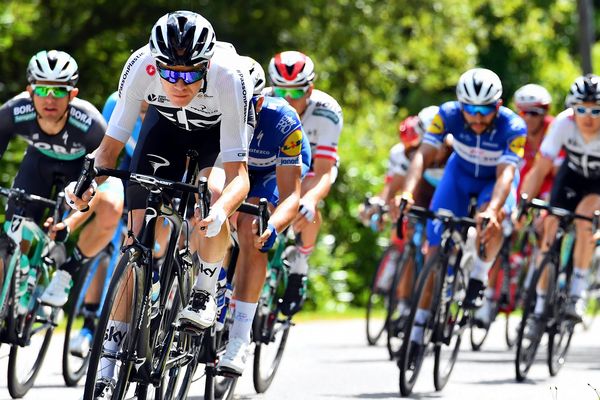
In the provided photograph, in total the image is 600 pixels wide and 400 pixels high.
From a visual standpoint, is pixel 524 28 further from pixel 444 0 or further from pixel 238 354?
pixel 238 354

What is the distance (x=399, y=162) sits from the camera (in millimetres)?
14812

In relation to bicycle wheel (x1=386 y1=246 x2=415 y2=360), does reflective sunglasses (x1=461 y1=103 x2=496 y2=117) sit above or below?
above

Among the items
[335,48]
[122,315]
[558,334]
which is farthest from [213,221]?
[335,48]

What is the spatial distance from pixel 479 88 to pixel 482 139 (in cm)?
54

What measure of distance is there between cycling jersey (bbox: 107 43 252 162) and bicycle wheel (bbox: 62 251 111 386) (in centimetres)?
279

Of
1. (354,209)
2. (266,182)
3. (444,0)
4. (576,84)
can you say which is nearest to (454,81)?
(444,0)

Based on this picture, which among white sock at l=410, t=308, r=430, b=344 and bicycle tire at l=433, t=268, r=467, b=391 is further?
bicycle tire at l=433, t=268, r=467, b=391

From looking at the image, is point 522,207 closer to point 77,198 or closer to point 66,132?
point 66,132

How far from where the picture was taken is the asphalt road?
33.5ft

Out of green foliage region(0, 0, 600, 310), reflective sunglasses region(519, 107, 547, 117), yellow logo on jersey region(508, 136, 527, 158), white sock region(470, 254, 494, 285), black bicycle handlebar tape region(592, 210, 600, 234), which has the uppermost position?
green foliage region(0, 0, 600, 310)

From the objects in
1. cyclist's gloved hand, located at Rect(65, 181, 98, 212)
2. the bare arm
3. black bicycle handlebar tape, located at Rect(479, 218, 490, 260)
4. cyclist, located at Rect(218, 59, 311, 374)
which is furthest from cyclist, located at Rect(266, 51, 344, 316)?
cyclist's gloved hand, located at Rect(65, 181, 98, 212)

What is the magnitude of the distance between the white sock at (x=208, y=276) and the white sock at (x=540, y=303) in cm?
443

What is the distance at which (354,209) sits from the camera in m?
23.1

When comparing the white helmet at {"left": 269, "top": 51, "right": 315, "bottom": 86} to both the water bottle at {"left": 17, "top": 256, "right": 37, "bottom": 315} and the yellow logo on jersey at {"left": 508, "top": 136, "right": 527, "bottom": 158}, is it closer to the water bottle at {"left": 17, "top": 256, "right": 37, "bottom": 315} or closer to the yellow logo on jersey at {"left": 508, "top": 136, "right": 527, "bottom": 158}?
the yellow logo on jersey at {"left": 508, "top": 136, "right": 527, "bottom": 158}
